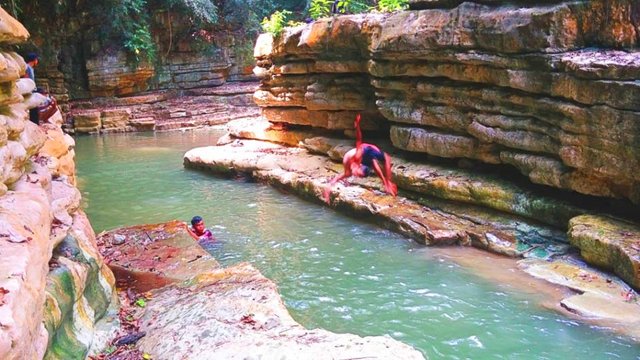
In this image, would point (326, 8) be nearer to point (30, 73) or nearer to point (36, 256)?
point (30, 73)

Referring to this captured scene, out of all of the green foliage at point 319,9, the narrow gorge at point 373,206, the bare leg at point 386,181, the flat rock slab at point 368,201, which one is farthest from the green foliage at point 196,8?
the bare leg at point 386,181

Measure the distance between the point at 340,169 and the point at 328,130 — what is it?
81.1 inches

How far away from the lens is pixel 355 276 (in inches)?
273

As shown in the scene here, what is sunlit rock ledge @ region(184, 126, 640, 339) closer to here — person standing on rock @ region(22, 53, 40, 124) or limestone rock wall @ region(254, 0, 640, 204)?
limestone rock wall @ region(254, 0, 640, 204)

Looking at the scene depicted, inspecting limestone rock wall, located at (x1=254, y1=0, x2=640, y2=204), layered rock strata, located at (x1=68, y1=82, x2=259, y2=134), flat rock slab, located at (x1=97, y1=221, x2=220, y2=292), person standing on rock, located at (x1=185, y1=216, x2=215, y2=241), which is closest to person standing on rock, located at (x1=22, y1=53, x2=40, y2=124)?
flat rock slab, located at (x1=97, y1=221, x2=220, y2=292)

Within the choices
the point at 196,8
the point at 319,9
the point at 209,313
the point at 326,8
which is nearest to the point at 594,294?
the point at 209,313

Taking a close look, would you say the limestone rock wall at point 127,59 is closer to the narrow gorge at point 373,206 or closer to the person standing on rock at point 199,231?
the narrow gorge at point 373,206

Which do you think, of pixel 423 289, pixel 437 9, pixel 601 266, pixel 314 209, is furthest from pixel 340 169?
pixel 601 266

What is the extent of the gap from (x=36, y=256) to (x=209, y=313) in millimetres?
1821

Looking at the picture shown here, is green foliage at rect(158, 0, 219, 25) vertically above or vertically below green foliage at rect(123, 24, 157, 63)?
above

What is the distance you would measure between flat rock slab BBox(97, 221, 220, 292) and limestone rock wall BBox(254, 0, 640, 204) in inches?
189

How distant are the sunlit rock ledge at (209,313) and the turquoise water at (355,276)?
830 millimetres

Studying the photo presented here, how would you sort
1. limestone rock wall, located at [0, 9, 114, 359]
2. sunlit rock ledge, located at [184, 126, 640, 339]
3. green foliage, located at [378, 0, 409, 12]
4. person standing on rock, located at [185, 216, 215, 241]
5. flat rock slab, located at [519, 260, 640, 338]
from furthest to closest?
green foliage, located at [378, 0, 409, 12] → person standing on rock, located at [185, 216, 215, 241] → sunlit rock ledge, located at [184, 126, 640, 339] → flat rock slab, located at [519, 260, 640, 338] → limestone rock wall, located at [0, 9, 114, 359]

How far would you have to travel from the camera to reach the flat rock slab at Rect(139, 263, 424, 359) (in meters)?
3.68
